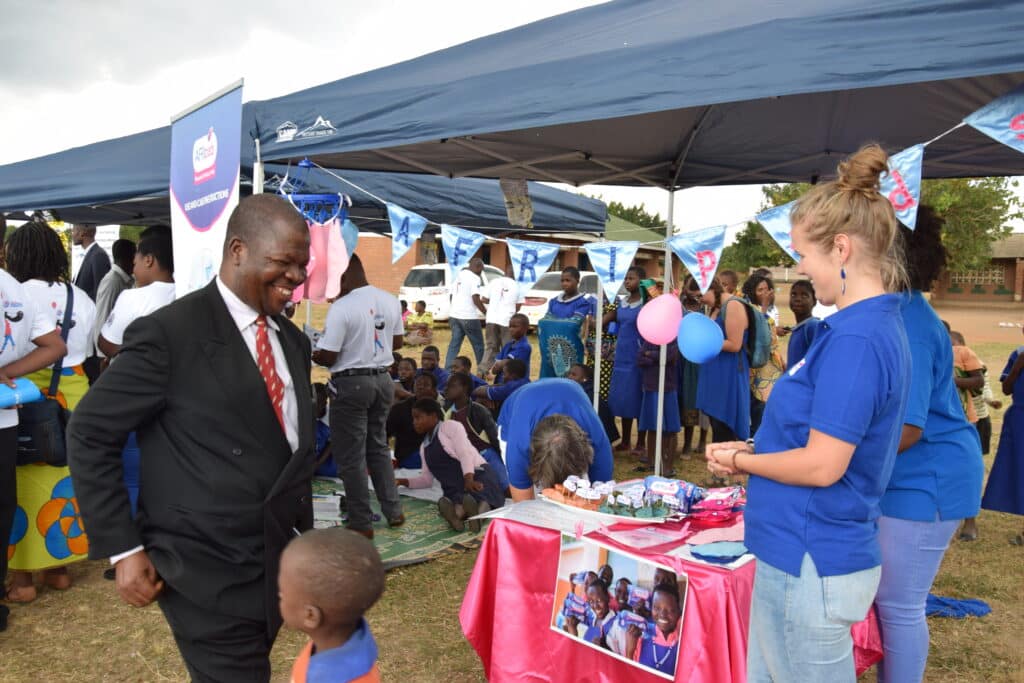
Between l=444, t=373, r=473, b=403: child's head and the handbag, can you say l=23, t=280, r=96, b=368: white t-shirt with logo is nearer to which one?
the handbag

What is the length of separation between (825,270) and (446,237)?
3.35 metres

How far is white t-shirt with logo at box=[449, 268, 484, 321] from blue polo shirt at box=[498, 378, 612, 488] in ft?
24.0

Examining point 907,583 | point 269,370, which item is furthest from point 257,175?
point 907,583

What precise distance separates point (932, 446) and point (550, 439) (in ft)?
4.60

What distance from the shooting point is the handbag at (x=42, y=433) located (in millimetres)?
3883

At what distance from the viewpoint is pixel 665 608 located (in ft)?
8.38

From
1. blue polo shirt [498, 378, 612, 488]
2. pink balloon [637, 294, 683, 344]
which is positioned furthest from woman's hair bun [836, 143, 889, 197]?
pink balloon [637, 294, 683, 344]

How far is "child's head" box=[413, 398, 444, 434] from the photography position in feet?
19.0

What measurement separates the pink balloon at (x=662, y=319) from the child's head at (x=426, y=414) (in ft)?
5.52

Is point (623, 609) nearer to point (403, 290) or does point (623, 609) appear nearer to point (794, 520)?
point (794, 520)

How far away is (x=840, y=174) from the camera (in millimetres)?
1967

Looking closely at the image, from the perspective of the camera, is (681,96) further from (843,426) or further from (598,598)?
(598,598)

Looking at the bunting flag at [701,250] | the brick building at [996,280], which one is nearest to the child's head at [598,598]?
the bunting flag at [701,250]

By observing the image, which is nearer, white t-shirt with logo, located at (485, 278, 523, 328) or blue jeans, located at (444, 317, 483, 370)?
white t-shirt with logo, located at (485, 278, 523, 328)
